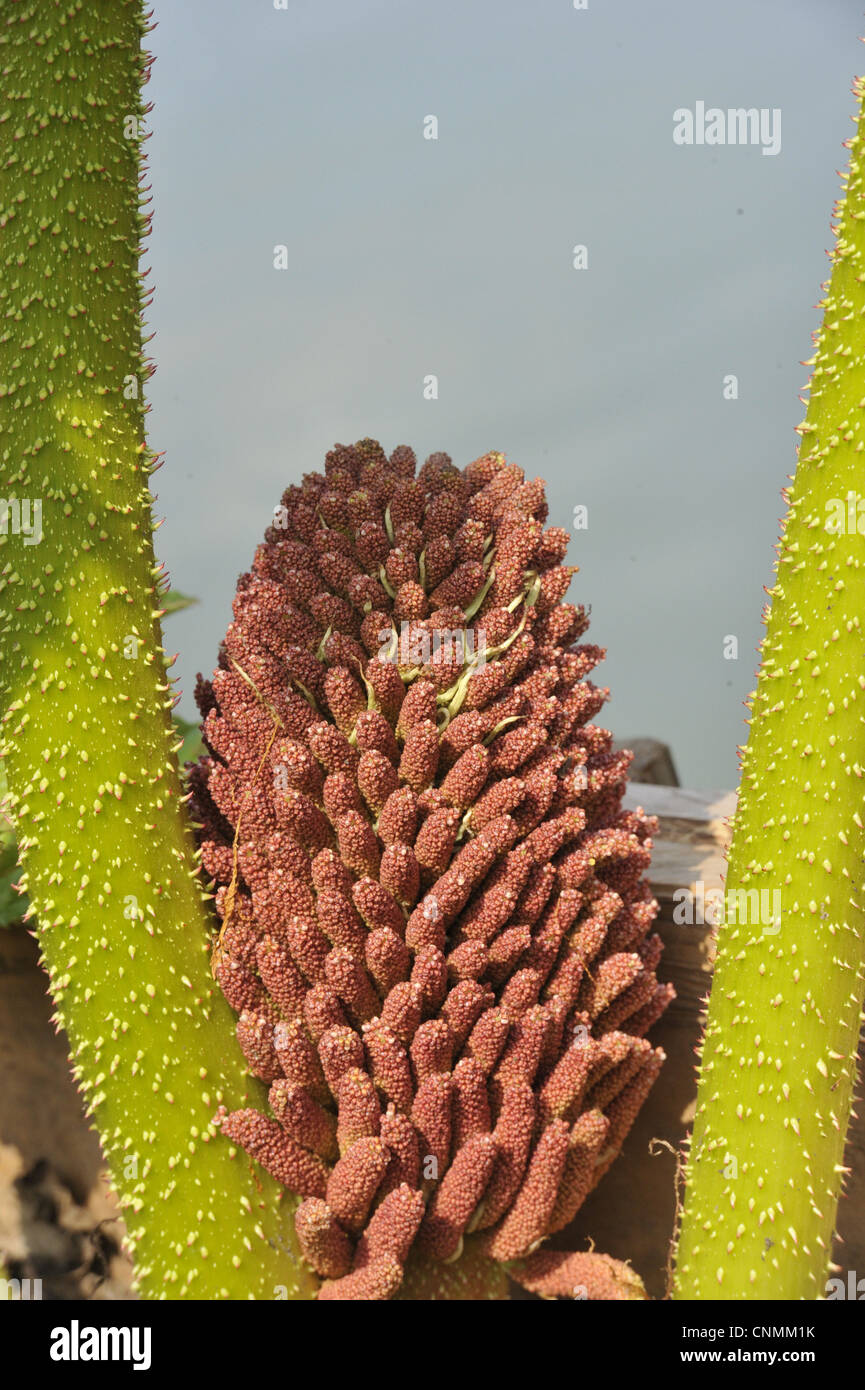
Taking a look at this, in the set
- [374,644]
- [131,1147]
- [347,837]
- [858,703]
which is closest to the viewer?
[858,703]

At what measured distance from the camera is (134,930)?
2061 mm

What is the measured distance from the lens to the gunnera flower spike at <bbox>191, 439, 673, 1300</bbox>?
82.2 inches

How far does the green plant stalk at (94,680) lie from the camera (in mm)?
1986

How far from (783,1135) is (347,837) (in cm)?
91

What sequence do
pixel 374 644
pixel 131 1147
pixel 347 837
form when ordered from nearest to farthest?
1. pixel 131 1147
2. pixel 347 837
3. pixel 374 644

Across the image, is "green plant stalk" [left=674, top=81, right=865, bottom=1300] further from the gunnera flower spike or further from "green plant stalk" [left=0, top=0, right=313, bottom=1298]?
"green plant stalk" [left=0, top=0, right=313, bottom=1298]

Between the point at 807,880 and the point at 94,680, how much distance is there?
1.27 m

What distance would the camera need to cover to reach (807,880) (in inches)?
75.3

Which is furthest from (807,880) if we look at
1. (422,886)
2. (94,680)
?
(94,680)

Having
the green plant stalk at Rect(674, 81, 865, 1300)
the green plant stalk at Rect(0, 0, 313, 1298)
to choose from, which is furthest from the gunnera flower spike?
→ the green plant stalk at Rect(674, 81, 865, 1300)

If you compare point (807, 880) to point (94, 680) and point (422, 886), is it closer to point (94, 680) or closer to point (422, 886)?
point (422, 886)

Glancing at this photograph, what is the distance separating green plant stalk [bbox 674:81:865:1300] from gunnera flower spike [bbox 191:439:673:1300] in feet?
1.16
